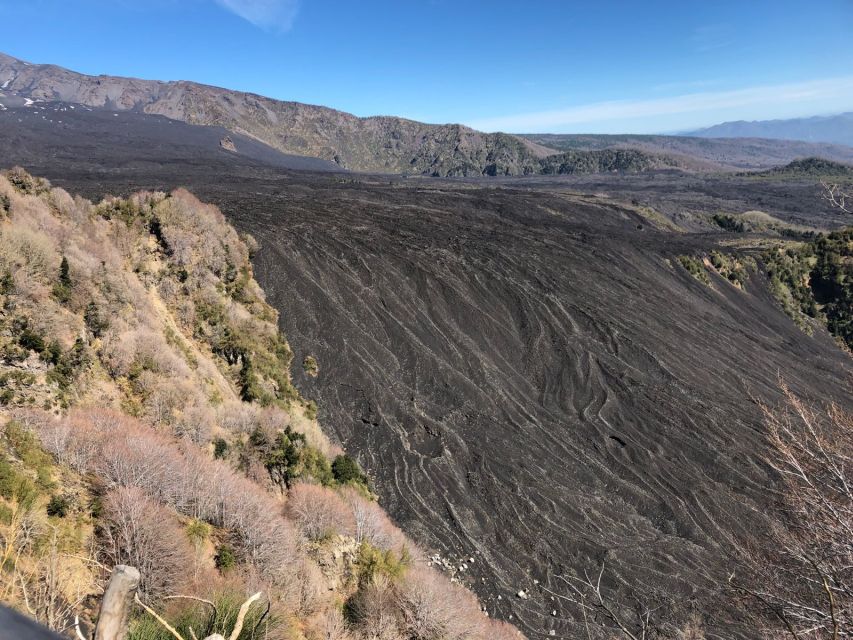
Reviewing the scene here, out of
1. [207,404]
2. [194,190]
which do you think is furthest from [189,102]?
[207,404]

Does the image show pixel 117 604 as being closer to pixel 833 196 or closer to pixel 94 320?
pixel 833 196

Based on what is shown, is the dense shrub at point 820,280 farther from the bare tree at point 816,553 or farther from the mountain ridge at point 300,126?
the mountain ridge at point 300,126

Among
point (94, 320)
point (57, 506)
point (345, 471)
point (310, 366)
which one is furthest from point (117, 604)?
point (310, 366)

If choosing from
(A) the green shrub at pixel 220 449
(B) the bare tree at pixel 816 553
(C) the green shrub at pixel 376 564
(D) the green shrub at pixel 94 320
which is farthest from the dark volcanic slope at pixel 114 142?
(B) the bare tree at pixel 816 553

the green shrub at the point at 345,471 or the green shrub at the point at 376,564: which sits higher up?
the green shrub at the point at 376,564

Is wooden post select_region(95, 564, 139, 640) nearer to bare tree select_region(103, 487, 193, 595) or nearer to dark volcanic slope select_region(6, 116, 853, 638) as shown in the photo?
bare tree select_region(103, 487, 193, 595)

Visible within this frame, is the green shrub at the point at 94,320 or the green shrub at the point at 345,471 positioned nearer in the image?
the green shrub at the point at 94,320

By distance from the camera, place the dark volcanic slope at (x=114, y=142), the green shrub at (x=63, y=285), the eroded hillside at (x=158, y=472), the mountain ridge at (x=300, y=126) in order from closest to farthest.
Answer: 1. the eroded hillside at (x=158, y=472)
2. the green shrub at (x=63, y=285)
3. the dark volcanic slope at (x=114, y=142)
4. the mountain ridge at (x=300, y=126)

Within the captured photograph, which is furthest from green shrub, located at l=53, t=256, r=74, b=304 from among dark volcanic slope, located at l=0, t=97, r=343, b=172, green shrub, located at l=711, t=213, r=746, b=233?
green shrub, located at l=711, t=213, r=746, b=233
